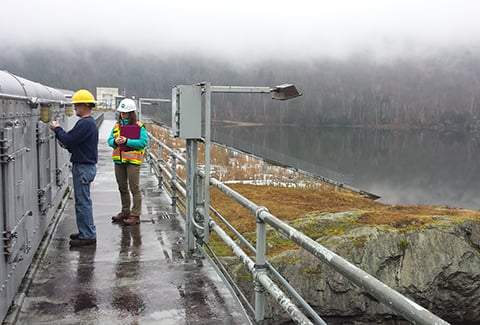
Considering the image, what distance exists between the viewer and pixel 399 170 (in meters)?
77.5

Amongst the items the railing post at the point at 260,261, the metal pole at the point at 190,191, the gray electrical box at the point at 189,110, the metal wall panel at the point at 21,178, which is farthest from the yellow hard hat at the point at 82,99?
the railing post at the point at 260,261

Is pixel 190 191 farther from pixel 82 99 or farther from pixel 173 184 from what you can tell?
pixel 173 184

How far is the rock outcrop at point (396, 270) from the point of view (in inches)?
389

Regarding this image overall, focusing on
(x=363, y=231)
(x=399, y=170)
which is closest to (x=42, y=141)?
(x=363, y=231)

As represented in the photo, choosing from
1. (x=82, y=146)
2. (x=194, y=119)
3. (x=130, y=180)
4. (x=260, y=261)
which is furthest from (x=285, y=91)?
(x=130, y=180)

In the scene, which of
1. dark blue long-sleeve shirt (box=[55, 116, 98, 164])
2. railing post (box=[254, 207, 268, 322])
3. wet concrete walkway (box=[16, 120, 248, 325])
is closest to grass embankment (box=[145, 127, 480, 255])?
wet concrete walkway (box=[16, 120, 248, 325])

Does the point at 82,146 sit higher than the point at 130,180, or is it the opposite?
the point at 82,146

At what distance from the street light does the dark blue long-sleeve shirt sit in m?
1.23

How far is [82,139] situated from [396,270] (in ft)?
22.5

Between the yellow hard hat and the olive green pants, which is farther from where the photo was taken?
the olive green pants

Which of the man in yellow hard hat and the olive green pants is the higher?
the man in yellow hard hat

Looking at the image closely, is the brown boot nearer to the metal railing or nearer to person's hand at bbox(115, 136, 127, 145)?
person's hand at bbox(115, 136, 127, 145)

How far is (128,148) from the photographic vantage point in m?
8.16

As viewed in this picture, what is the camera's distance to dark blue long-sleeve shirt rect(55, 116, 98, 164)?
21.7 feet
